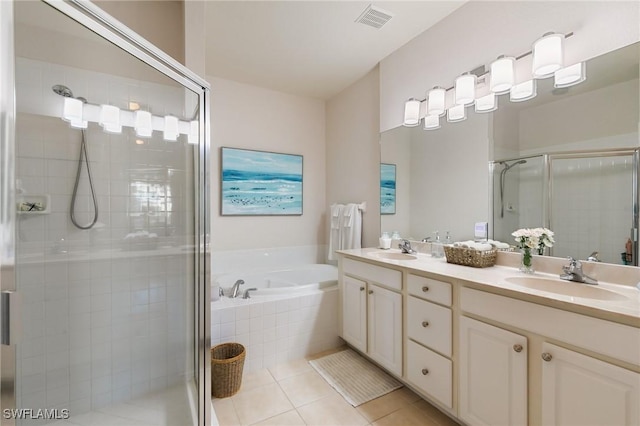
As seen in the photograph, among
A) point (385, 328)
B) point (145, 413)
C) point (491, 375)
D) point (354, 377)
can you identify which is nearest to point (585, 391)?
point (491, 375)

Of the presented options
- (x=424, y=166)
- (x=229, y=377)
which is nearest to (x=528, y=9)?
(x=424, y=166)

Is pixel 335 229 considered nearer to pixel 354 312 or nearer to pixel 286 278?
pixel 286 278

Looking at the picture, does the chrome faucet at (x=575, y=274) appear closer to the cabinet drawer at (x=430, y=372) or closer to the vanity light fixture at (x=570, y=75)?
the cabinet drawer at (x=430, y=372)

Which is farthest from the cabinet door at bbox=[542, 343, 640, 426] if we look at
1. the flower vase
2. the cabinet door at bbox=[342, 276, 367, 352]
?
the cabinet door at bbox=[342, 276, 367, 352]

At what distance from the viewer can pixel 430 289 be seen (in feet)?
4.95

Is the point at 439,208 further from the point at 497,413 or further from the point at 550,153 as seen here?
the point at 497,413

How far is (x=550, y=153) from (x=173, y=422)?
252 cm

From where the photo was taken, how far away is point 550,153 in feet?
4.82

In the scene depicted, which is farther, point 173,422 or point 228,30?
point 228,30

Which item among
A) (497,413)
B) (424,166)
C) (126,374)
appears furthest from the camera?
(424,166)

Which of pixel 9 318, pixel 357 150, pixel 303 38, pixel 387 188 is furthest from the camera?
pixel 357 150

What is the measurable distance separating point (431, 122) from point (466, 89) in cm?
34

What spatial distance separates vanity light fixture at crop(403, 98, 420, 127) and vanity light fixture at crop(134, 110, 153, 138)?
1.88 meters

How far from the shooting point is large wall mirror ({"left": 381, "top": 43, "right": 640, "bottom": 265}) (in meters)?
1.23
